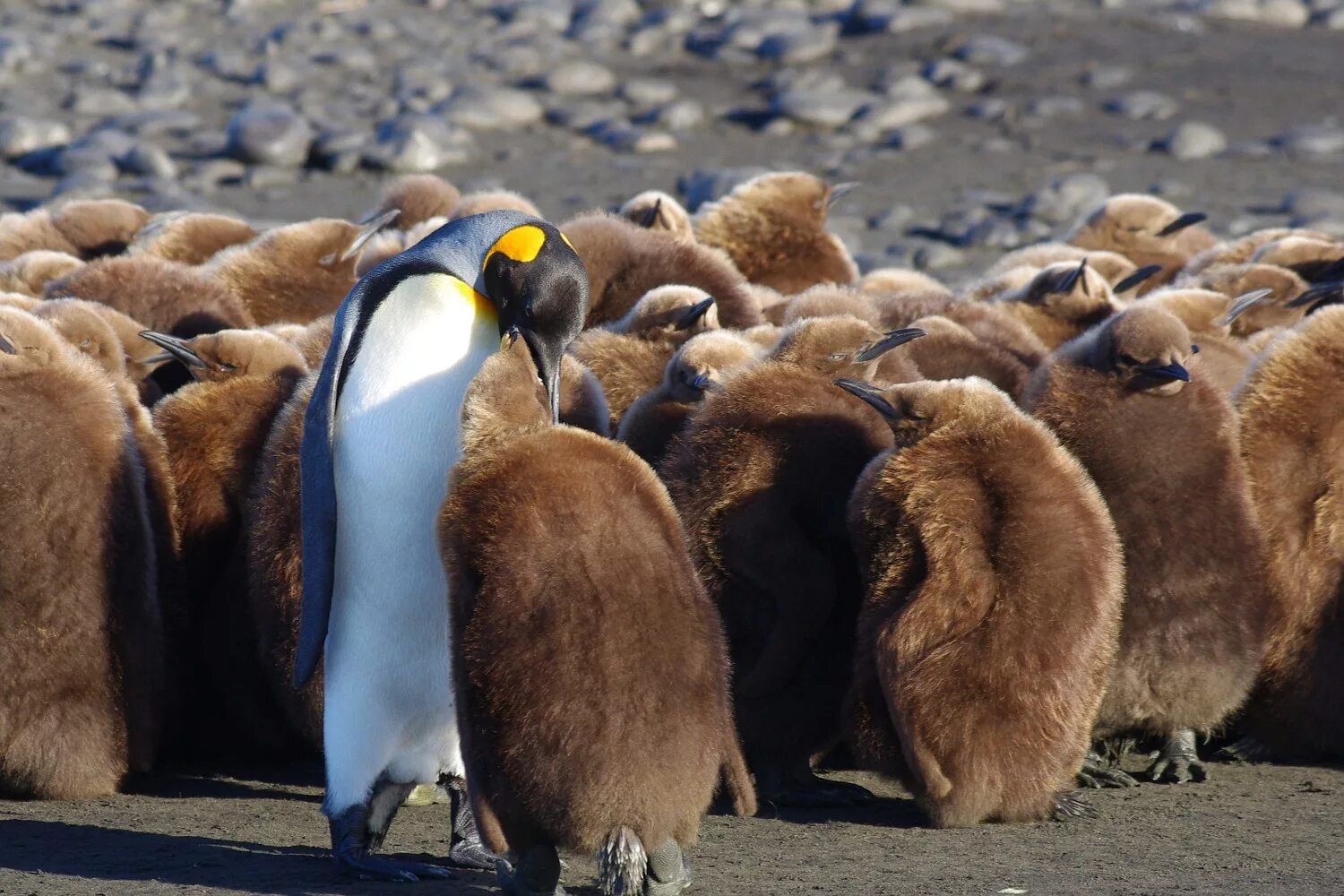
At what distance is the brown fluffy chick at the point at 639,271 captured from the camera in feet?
19.4

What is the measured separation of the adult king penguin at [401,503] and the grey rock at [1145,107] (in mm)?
11547

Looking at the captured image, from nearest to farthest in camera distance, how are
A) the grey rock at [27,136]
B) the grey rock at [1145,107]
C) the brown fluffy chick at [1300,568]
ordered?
1. the brown fluffy chick at [1300,568]
2. the grey rock at [27,136]
3. the grey rock at [1145,107]

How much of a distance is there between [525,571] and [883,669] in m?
0.94

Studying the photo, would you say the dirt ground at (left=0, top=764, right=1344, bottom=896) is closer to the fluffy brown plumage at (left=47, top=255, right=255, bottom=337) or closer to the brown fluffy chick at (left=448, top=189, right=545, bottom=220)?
the fluffy brown plumage at (left=47, top=255, right=255, bottom=337)

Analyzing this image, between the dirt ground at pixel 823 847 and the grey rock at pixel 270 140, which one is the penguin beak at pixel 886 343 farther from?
the grey rock at pixel 270 140

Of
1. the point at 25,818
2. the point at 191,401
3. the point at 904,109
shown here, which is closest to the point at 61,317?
the point at 191,401

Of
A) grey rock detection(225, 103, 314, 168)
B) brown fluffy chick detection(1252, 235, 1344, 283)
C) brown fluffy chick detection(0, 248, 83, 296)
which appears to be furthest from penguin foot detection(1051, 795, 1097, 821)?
grey rock detection(225, 103, 314, 168)

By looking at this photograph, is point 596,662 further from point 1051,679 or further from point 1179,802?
point 1179,802

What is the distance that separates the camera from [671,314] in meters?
5.21

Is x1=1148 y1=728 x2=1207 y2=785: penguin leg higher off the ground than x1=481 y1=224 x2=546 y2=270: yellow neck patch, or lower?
lower

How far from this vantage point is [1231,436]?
4.39 metres

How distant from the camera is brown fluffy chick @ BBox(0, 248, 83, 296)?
21.5 feet

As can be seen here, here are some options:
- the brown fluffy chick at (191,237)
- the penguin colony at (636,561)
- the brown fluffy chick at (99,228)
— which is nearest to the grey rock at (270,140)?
the brown fluffy chick at (99,228)

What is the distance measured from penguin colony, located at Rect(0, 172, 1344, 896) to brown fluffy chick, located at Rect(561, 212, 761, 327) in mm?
686
